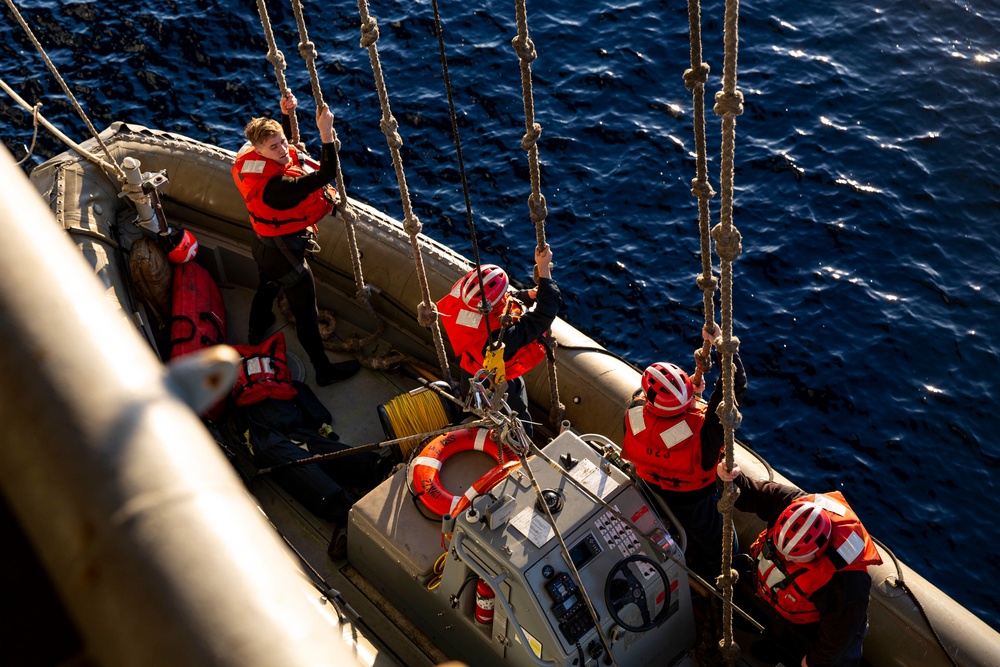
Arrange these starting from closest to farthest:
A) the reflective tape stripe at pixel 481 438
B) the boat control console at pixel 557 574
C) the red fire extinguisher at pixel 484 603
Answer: the boat control console at pixel 557 574, the red fire extinguisher at pixel 484 603, the reflective tape stripe at pixel 481 438

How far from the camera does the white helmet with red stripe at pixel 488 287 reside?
20.1 feet

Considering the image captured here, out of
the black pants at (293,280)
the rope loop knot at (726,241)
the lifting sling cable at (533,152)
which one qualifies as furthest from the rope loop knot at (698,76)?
the black pants at (293,280)

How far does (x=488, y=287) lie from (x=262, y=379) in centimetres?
202

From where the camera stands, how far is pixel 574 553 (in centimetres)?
518

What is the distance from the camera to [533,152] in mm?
5754

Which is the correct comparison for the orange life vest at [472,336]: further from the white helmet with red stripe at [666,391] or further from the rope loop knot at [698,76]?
the rope loop knot at [698,76]

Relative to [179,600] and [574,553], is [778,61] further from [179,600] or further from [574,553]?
[179,600]

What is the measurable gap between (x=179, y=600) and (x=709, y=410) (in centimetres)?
514

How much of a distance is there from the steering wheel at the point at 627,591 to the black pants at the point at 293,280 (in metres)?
3.35

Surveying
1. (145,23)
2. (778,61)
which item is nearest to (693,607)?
(778,61)

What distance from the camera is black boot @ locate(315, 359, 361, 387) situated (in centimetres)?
763

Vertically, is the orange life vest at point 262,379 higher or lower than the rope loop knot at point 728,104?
lower

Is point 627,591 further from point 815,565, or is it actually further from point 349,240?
point 349,240

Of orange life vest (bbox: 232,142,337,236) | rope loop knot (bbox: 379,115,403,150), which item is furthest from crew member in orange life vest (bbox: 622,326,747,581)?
orange life vest (bbox: 232,142,337,236)
